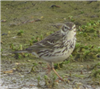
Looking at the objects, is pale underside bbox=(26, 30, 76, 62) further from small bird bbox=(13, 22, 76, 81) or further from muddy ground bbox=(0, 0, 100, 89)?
muddy ground bbox=(0, 0, 100, 89)

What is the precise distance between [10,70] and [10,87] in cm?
103

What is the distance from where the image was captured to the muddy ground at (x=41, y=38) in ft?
19.0

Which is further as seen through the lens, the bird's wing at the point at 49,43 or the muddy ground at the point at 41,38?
the bird's wing at the point at 49,43

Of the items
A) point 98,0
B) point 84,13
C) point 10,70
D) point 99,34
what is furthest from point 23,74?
point 98,0

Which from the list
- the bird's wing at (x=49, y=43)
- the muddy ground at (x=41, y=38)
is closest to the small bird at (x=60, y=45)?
the bird's wing at (x=49, y=43)

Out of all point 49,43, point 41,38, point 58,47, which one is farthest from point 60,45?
point 41,38

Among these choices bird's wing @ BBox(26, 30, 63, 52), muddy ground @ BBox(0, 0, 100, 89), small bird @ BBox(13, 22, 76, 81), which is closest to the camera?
muddy ground @ BBox(0, 0, 100, 89)

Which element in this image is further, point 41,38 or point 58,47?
point 41,38

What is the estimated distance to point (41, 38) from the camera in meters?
8.91

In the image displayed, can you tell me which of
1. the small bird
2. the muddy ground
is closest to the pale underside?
the small bird

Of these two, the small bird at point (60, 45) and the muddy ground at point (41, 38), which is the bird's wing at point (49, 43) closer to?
the small bird at point (60, 45)

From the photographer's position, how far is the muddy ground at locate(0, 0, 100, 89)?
5804mm

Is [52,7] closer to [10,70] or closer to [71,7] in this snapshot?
[71,7]

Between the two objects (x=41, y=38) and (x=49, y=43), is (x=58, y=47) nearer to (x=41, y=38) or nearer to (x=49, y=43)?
(x=49, y=43)
